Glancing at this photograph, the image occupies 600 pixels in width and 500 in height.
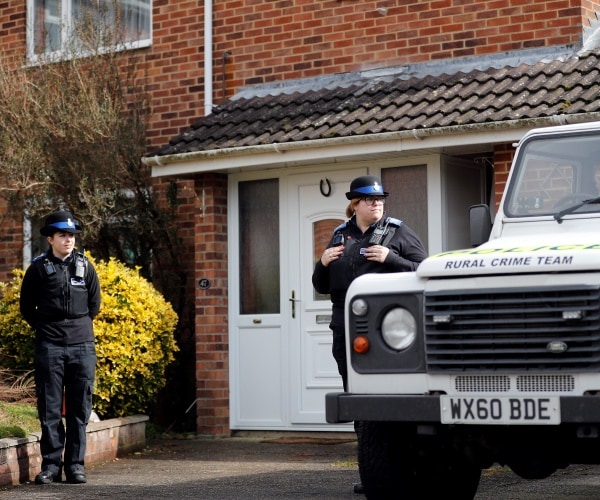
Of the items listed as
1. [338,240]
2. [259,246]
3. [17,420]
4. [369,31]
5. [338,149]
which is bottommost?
[17,420]

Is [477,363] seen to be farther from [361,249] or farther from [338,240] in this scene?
[338,240]

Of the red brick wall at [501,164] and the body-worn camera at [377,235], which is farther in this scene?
the red brick wall at [501,164]

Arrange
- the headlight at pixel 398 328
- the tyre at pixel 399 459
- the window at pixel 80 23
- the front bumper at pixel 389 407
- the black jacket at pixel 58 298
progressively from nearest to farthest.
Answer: the front bumper at pixel 389 407
the headlight at pixel 398 328
the tyre at pixel 399 459
the black jacket at pixel 58 298
the window at pixel 80 23

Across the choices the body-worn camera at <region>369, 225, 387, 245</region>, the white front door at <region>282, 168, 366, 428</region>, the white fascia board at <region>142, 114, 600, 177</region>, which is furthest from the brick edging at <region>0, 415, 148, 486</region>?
the body-worn camera at <region>369, 225, 387, 245</region>

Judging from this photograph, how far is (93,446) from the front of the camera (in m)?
10.5

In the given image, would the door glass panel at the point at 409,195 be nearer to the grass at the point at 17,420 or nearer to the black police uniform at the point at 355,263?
the black police uniform at the point at 355,263

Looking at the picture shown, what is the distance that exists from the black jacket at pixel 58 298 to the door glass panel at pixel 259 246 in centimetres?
294

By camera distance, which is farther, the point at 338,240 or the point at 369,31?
the point at 369,31

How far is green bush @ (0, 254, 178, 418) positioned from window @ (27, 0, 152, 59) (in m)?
2.86

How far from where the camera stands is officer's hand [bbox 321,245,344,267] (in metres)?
8.02

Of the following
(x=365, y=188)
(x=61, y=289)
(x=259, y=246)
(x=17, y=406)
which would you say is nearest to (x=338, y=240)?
(x=365, y=188)

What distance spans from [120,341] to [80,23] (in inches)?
146

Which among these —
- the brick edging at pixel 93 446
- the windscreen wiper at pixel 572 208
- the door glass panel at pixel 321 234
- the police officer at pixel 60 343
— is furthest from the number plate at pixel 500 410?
the door glass panel at pixel 321 234

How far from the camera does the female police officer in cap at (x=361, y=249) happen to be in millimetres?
7992
